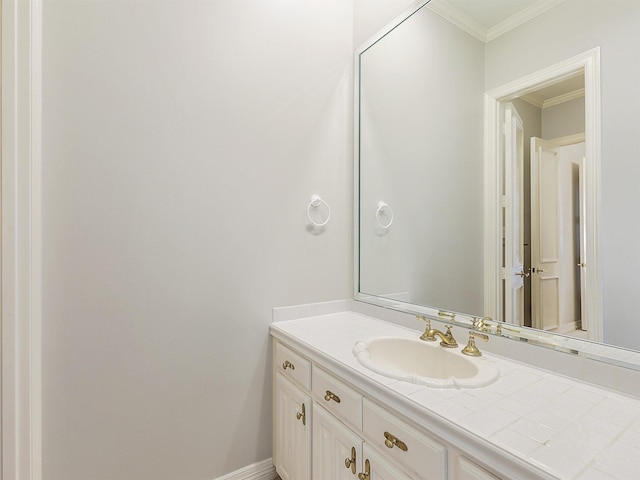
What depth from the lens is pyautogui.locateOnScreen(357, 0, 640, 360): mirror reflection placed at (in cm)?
90

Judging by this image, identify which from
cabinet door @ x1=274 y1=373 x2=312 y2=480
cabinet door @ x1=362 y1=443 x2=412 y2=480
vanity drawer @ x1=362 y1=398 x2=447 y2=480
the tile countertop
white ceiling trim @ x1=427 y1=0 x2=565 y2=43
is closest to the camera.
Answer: the tile countertop

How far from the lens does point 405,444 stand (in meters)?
0.81

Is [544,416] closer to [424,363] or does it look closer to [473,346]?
[473,346]

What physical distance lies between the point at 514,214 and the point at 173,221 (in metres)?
1.39

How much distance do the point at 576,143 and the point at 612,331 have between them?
0.58 m

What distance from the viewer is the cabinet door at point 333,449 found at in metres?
0.99

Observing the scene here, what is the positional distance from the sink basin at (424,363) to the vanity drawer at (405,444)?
12cm

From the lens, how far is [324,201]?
173 centimetres

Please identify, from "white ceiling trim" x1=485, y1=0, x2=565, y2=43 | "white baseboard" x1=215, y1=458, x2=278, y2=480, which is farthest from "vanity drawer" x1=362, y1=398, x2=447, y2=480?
"white ceiling trim" x1=485, y1=0, x2=565, y2=43

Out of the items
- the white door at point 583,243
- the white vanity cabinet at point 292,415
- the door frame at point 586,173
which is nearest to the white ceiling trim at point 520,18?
the door frame at point 586,173

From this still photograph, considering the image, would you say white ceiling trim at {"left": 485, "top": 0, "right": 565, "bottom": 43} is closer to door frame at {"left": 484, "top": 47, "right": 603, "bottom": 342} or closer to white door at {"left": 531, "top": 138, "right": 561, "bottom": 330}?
door frame at {"left": 484, "top": 47, "right": 603, "bottom": 342}

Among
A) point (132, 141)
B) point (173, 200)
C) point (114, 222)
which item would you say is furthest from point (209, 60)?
point (114, 222)

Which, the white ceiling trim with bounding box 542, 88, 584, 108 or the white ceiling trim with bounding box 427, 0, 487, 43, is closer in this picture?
the white ceiling trim with bounding box 542, 88, 584, 108

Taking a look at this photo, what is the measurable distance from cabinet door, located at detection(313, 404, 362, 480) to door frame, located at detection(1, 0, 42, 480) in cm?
99
